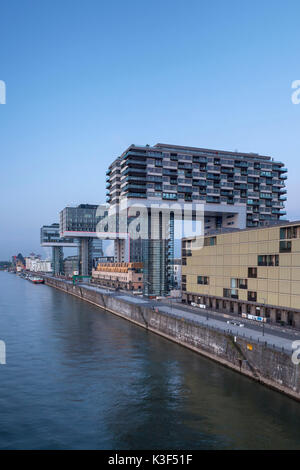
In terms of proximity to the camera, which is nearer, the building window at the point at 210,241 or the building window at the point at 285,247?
the building window at the point at 285,247

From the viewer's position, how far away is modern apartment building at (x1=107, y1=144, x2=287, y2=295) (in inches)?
4085

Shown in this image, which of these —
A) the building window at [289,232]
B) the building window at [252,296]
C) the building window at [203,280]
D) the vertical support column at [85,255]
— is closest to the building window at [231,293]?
the building window at [252,296]

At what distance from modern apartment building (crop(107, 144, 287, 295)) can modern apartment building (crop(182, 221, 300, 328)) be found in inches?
1266

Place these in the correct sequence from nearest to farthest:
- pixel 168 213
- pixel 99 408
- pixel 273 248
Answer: pixel 99 408
pixel 273 248
pixel 168 213

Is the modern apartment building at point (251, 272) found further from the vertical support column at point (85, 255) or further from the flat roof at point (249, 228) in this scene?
the vertical support column at point (85, 255)

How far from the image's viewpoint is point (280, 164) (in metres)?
115

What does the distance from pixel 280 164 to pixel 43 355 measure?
94771mm

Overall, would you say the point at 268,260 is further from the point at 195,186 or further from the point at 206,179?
the point at 206,179

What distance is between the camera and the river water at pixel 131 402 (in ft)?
84.5

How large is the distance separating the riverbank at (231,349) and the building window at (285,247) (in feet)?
43.9

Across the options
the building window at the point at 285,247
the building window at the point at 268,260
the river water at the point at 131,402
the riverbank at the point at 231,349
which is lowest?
the river water at the point at 131,402

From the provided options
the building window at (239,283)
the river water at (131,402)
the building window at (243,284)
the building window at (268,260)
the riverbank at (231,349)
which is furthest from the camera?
the building window at (239,283)
